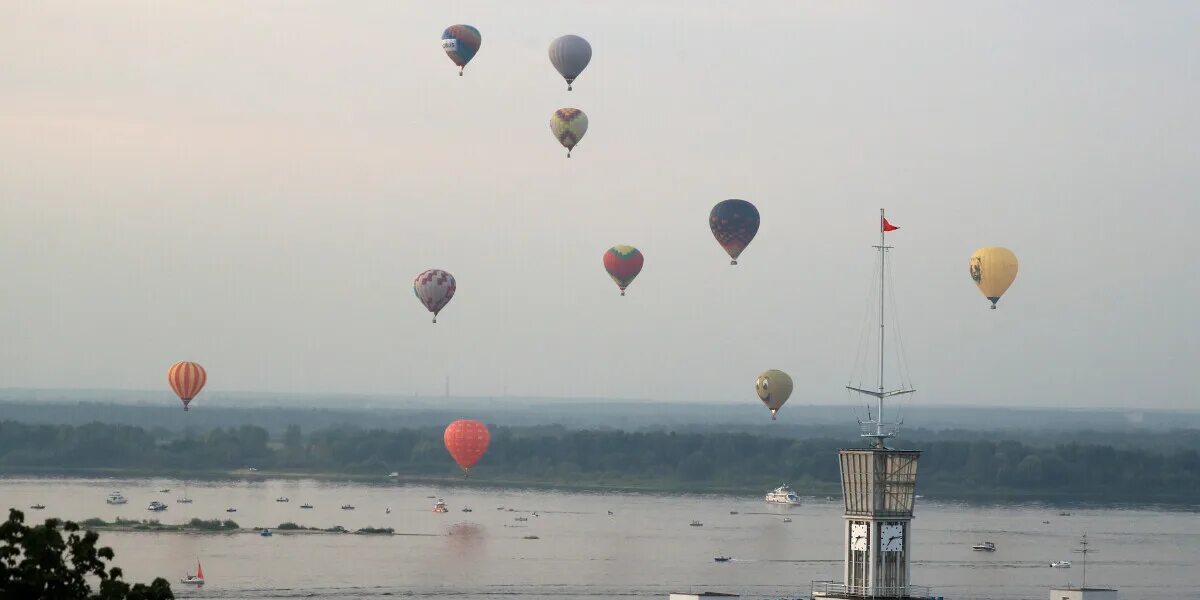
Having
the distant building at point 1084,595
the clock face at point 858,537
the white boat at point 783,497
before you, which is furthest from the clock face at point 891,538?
the white boat at point 783,497

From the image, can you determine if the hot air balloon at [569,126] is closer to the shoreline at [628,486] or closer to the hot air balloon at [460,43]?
the hot air balloon at [460,43]

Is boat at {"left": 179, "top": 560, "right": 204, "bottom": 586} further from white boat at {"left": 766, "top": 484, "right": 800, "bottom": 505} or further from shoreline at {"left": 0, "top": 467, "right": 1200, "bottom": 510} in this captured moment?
shoreline at {"left": 0, "top": 467, "right": 1200, "bottom": 510}

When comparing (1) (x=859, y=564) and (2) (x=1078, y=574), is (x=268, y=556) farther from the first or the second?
(1) (x=859, y=564)

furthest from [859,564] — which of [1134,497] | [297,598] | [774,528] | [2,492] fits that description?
[1134,497]

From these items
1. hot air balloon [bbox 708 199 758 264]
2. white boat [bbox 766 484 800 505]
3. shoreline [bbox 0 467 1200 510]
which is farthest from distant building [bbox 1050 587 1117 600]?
shoreline [bbox 0 467 1200 510]

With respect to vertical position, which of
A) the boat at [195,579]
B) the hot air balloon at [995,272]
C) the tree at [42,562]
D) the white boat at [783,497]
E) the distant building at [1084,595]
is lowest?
the boat at [195,579]

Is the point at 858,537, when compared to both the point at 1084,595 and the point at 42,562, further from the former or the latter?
the point at 42,562
